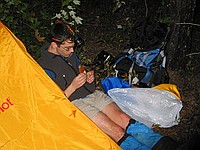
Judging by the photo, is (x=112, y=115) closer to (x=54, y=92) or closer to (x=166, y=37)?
(x=54, y=92)

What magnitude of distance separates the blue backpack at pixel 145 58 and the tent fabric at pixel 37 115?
106cm

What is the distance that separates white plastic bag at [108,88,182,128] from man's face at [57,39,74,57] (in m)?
0.60

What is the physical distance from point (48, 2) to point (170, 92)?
2.68m

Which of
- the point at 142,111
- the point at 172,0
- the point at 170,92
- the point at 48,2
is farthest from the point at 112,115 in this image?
the point at 48,2

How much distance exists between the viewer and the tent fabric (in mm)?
2617

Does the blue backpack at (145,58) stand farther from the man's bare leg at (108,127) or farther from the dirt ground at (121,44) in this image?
the man's bare leg at (108,127)

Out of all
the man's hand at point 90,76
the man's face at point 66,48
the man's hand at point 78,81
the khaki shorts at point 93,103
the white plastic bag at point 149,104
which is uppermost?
the man's face at point 66,48

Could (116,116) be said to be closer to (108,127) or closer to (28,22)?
(108,127)

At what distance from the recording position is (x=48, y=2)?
5301 millimetres

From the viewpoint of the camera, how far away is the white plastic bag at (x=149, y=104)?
3.37 m

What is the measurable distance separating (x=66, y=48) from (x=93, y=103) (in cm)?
56

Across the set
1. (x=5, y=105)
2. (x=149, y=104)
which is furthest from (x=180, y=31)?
(x=5, y=105)

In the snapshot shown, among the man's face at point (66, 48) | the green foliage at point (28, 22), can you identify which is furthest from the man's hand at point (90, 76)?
the green foliage at point (28, 22)

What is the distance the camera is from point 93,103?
10.5ft
